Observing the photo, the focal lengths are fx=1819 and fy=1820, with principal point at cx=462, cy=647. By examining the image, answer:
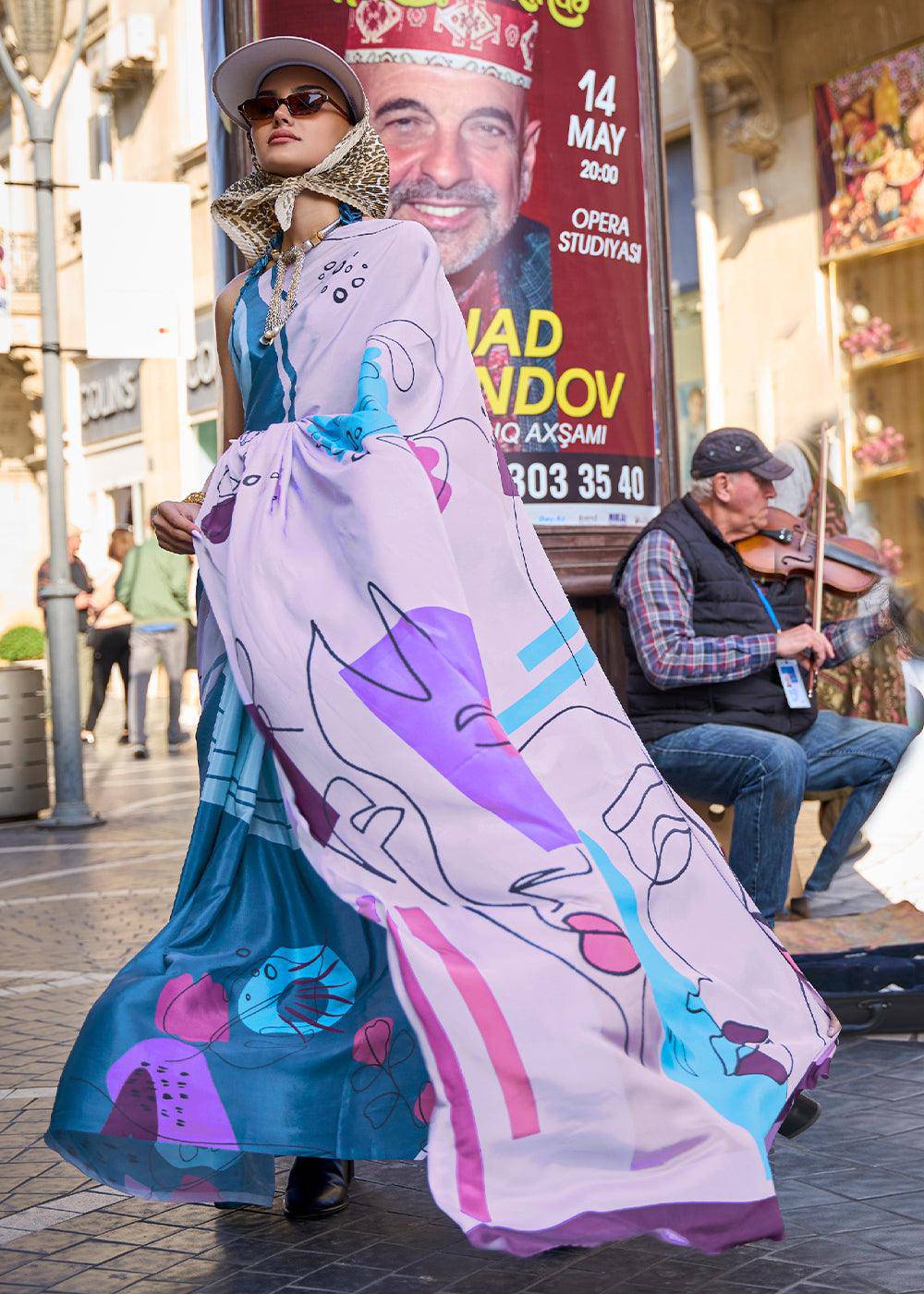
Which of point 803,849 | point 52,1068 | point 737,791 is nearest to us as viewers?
point 52,1068

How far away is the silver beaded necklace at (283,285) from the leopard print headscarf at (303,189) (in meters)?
0.05

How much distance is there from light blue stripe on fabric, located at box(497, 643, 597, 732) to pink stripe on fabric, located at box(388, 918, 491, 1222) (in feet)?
1.72

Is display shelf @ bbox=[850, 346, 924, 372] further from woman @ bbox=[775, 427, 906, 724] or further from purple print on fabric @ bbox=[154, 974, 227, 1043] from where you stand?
purple print on fabric @ bbox=[154, 974, 227, 1043]

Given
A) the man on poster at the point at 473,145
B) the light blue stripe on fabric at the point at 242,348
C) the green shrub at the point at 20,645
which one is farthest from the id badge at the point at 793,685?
the green shrub at the point at 20,645

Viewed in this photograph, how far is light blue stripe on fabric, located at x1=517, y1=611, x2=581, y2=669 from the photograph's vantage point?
3.07 meters

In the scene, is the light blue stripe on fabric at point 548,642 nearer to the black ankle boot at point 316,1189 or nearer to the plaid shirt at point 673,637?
the black ankle boot at point 316,1189

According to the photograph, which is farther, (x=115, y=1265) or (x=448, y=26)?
(x=448, y=26)

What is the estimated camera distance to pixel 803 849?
725 cm

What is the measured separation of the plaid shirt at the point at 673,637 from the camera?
16.9 ft

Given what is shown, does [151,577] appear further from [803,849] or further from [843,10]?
[803,849]

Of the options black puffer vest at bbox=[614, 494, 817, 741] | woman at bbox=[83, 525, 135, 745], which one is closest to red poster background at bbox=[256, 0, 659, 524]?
black puffer vest at bbox=[614, 494, 817, 741]

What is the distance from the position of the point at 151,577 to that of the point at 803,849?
757 cm

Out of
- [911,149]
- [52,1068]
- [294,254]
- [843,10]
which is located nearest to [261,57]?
[294,254]

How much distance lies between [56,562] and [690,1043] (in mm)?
7710
